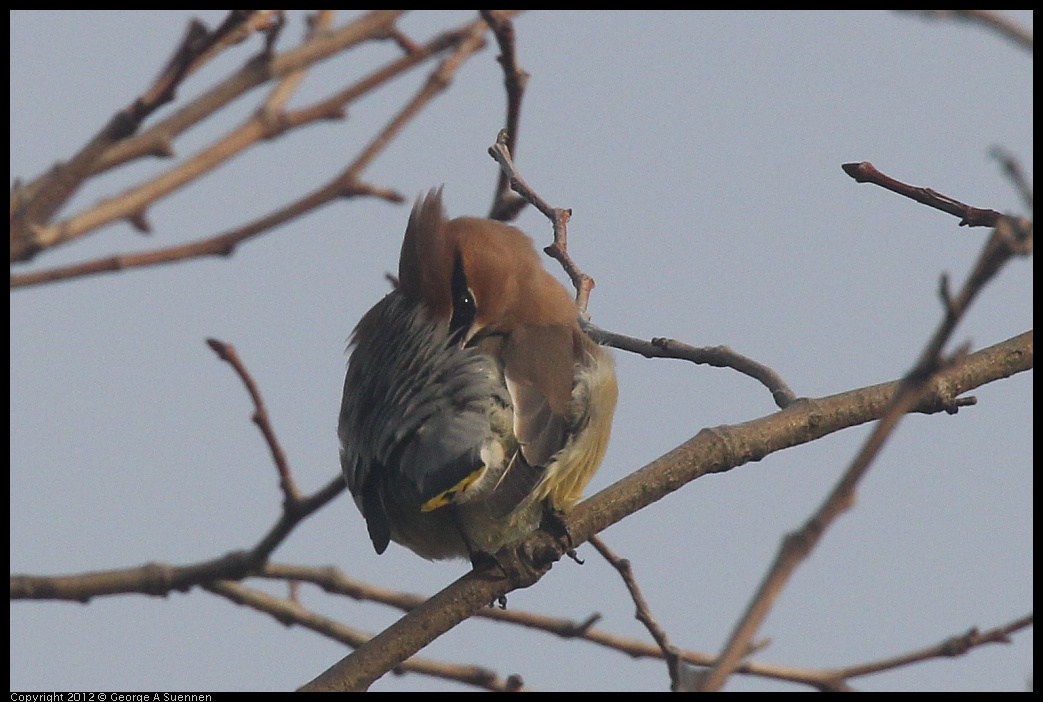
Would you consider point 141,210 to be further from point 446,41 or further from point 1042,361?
point 1042,361

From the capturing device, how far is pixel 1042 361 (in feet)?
9.30

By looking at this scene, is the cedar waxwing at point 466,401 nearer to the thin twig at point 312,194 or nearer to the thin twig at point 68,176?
the thin twig at point 312,194

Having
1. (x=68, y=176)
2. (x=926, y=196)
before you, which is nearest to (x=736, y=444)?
(x=926, y=196)

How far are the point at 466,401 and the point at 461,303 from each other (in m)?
0.78

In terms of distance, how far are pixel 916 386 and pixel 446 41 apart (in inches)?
56.1

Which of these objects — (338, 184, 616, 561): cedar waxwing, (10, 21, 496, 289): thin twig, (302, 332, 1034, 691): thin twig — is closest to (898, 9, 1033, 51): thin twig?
(10, 21, 496, 289): thin twig

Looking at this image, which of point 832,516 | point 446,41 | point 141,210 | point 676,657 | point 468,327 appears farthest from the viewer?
point 468,327

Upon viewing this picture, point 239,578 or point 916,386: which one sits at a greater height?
point 239,578

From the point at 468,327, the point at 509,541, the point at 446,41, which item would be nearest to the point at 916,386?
the point at 446,41

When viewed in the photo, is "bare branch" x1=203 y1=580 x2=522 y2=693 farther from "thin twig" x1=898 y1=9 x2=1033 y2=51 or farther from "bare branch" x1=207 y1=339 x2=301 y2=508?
"thin twig" x1=898 y1=9 x2=1033 y2=51

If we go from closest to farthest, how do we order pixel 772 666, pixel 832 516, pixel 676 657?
pixel 832 516, pixel 676 657, pixel 772 666

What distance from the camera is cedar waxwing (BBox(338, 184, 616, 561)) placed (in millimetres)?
4270

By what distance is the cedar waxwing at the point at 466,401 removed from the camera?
427 centimetres

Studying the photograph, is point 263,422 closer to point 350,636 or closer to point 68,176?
point 350,636
